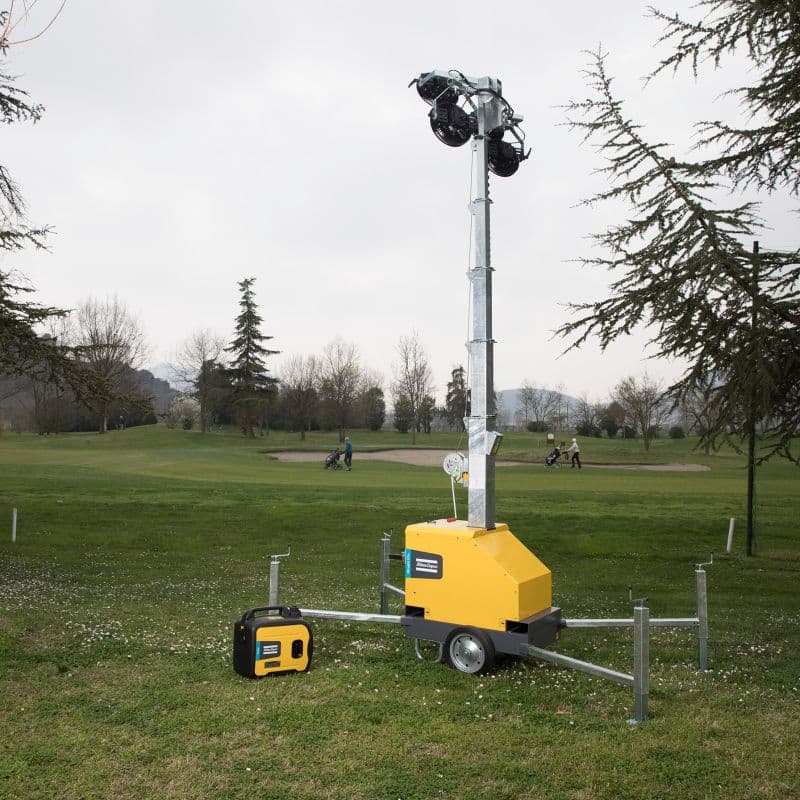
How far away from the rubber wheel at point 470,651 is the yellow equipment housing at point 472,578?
0.11 metres

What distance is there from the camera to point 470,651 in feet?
22.9

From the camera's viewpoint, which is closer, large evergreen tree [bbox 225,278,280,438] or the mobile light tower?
the mobile light tower

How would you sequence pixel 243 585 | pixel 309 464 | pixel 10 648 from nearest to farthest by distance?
pixel 10 648
pixel 243 585
pixel 309 464

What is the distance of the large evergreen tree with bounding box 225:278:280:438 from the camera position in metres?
73.4

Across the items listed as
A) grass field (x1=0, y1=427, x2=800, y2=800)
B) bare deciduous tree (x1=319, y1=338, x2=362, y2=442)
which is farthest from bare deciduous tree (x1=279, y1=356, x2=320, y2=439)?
grass field (x1=0, y1=427, x2=800, y2=800)

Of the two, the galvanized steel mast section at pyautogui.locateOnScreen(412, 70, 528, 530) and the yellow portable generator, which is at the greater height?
the galvanized steel mast section at pyautogui.locateOnScreen(412, 70, 528, 530)

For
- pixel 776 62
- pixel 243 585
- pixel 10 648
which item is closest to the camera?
pixel 10 648

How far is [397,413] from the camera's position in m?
85.9

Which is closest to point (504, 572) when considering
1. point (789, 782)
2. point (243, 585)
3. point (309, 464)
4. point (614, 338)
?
point (789, 782)

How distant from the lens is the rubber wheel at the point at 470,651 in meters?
6.79

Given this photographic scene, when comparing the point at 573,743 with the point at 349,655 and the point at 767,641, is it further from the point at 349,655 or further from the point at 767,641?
the point at 767,641

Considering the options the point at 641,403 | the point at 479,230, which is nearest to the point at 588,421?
the point at 641,403

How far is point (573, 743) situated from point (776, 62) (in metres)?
9.46

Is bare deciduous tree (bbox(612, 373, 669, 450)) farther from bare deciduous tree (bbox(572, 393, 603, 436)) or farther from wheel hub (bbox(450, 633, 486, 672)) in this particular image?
wheel hub (bbox(450, 633, 486, 672))
